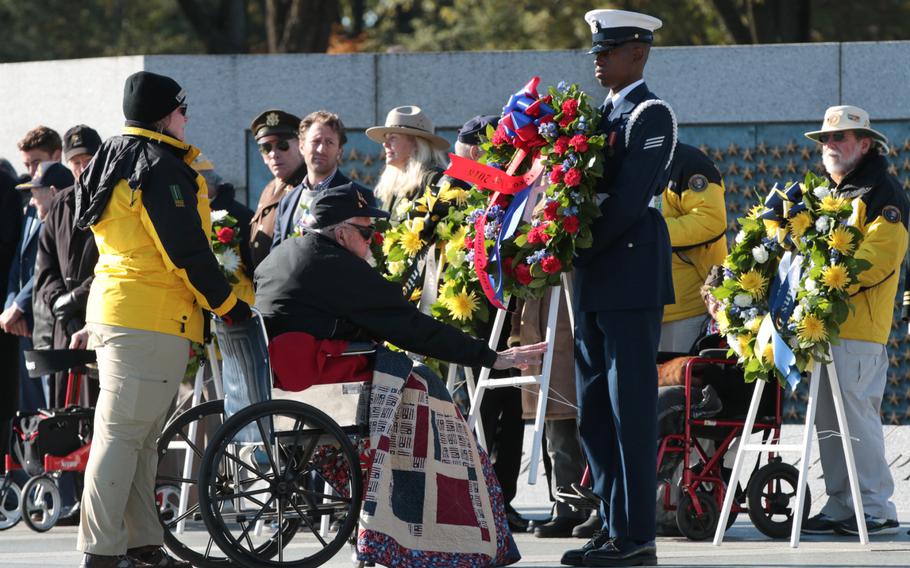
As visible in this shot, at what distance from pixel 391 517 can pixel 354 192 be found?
134 cm

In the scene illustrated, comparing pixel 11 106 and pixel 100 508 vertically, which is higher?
pixel 11 106

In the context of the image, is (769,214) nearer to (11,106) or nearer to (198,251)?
(198,251)

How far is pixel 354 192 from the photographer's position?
648 centimetres

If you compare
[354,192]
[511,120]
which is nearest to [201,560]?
[354,192]

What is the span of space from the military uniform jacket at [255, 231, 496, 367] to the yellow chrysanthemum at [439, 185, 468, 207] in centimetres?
143

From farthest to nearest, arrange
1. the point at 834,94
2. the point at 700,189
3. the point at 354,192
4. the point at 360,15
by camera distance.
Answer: the point at 360,15
the point at 834,94
the point at 700,189
the point at 354,192

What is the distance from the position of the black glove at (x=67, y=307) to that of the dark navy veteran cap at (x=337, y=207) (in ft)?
9.13

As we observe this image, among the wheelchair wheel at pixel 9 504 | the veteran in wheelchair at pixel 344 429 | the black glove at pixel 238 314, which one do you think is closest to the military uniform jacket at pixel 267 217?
the wheelchair wheel at pixel 9 504

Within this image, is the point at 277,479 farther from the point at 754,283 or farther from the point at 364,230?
the point at 754,283

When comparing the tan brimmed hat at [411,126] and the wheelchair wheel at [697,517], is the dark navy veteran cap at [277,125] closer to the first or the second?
the tan brimmed hat at [411,126]

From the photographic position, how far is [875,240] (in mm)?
7434

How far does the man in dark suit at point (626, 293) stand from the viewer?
20.3 feet

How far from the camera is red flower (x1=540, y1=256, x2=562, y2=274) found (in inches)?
251

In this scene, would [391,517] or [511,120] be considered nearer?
[391,517]
